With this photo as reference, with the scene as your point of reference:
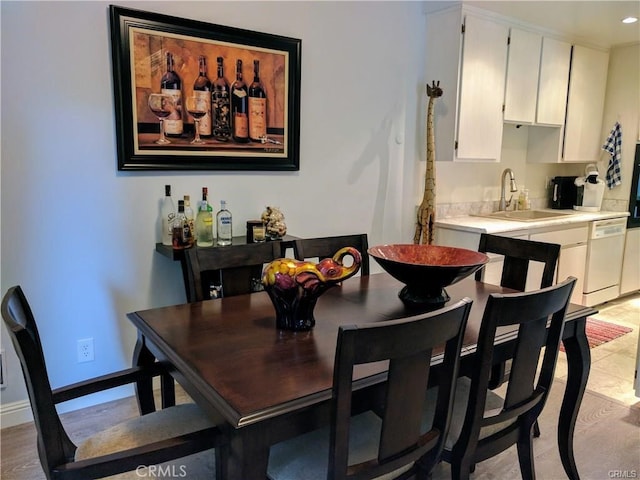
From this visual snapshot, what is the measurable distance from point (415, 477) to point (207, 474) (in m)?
0.63

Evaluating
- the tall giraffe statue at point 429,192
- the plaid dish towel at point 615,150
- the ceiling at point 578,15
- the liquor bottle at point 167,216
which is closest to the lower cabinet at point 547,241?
the tall giraffe statue at point 429,192

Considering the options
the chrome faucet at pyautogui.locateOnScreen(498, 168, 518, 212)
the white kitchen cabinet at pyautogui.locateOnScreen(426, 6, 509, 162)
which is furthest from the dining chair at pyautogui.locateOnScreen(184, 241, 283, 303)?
the chrome faucet at pyautogui.locateOnScreen(498, 168, 518, 212)

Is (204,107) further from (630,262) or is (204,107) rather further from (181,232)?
(630,262)

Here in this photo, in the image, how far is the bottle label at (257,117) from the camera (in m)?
2.84

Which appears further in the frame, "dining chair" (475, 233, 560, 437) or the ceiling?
the ceiling

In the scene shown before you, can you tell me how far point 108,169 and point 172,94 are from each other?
0.52 metres

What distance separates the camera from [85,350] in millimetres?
2555

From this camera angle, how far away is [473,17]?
3.52m

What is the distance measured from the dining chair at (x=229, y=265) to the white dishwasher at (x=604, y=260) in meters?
3.41

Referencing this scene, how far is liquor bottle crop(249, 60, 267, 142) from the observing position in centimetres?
283

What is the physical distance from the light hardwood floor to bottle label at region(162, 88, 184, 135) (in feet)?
4.83

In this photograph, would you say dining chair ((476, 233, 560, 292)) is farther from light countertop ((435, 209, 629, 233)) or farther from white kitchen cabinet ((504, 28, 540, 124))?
white kitchen cabinet ((504, 28, 540, 124))

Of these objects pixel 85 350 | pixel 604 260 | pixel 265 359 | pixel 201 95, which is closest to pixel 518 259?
pixel 265 359

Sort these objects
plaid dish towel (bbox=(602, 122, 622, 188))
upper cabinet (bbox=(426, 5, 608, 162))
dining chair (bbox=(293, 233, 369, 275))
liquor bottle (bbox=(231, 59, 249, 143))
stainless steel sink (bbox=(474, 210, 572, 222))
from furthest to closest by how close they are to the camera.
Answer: plaid dish towel (bbox=(602, 122, 622, 188)), stainless steel sink (bbox=(474, 210, 572, 222)), upper cabinet (bbox=(426, 5, 608, 162)), liquor bottle (bbox=(231, 59, 249, 143)), dining chair (bbox=(293, 233, 369, 275))
